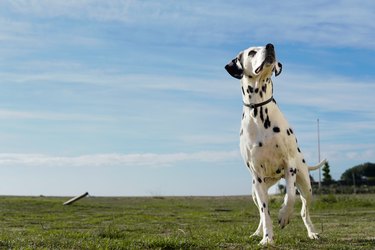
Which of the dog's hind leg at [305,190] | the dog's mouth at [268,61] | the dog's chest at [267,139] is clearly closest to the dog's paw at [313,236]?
the dog's hind leg at [305,190]

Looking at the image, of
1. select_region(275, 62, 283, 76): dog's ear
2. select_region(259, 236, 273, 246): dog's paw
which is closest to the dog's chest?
select_region(275, 62, 283, 76): dog's ear

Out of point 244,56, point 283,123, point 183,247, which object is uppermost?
point 244,56

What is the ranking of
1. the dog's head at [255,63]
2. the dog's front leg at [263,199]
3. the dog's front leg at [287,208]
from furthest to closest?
the dog's front leg at [263,199], the dog's head at [255,63], the dog's front leg at [287,208]

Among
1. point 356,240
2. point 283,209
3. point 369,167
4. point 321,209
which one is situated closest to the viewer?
point 283,209

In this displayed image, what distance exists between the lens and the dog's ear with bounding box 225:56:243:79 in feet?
34.1

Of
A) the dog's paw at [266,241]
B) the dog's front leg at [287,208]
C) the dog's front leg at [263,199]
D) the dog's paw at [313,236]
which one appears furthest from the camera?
the dog's paw at [313,236]

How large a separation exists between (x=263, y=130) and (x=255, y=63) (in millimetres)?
1066

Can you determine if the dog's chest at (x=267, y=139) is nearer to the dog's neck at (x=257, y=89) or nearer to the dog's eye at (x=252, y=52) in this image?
the dog's neck at (x=257, y=89)

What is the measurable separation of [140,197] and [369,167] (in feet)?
146

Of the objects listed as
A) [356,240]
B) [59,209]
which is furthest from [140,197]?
[356,240]

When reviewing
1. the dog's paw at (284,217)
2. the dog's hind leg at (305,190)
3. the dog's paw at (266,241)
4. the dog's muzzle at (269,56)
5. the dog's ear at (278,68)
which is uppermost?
the dog's muzzle at (269,56)

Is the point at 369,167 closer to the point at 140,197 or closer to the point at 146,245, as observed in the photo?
the point at 140,197

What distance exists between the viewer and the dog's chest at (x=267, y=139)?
1006 centimetres

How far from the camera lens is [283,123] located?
10.3 metres
